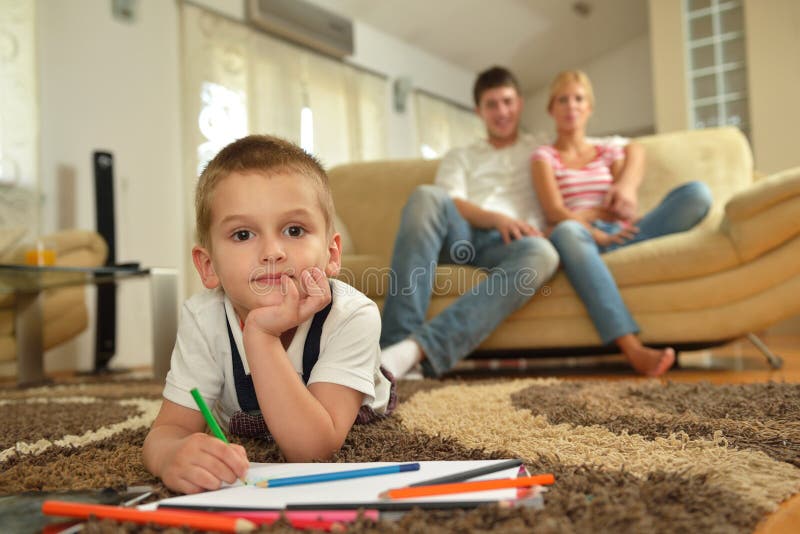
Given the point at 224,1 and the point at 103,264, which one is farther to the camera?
the point at 224,1

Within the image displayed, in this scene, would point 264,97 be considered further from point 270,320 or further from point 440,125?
point 270,320

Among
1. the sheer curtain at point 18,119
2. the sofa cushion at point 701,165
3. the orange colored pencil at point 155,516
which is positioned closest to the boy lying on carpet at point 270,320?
the orange colored pencil at point 155,516

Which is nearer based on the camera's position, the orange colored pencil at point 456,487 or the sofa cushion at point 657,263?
the orange colored pencil at point 456,487

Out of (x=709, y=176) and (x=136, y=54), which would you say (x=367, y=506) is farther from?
(x=136, y=54)

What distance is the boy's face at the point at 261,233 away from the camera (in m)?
0.68

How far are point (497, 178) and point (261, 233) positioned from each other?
1.53 metres

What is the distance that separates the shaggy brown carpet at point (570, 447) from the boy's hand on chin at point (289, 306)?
0.51 ft

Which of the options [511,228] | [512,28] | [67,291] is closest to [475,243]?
[511,228]

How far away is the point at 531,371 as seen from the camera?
1922mm

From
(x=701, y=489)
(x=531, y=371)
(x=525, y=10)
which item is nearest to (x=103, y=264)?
(x=531, y=371)

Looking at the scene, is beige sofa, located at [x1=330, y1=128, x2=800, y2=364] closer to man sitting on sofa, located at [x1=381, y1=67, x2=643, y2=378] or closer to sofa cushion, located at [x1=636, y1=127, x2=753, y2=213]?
man sitting on sofa, located at [x1=381, y1=67, x2=643, y2=378]

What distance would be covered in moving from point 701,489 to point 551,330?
4.27ft

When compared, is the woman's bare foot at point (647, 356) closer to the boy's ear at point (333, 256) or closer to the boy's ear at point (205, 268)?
the boy's ear at point (333, 256)

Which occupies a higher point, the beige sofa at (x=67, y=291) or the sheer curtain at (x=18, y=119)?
the sheer curtain at (x=18, y=119)
